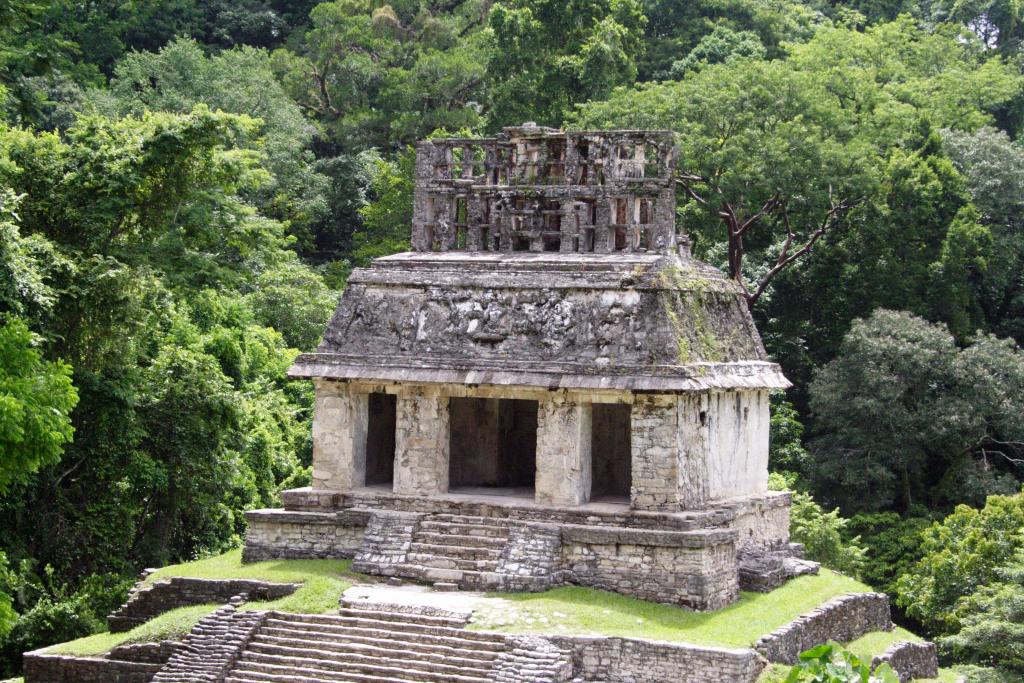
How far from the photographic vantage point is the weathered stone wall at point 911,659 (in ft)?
73.4

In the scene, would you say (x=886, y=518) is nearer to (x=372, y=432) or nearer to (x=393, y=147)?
(x=372, y=432)

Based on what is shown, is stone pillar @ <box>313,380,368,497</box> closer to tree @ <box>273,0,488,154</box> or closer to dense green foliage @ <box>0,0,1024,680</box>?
dense green foliage @ <box>0,0,1024,680</box>

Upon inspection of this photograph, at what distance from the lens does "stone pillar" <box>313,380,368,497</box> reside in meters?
22.7

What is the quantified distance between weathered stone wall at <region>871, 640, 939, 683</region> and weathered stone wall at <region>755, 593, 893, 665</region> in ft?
1.69

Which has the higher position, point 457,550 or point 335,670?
point 457,550

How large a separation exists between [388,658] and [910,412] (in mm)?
14968

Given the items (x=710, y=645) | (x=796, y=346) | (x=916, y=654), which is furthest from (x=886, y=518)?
(x=710, y=645)

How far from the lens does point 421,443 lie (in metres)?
22.3

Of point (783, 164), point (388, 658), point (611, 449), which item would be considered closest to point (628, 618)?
point (388, 658)

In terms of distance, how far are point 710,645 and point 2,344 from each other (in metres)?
8.20

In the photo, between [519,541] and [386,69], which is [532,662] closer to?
[519,541]

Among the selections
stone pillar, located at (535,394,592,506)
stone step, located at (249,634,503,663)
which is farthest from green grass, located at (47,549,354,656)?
stone pillar, located at (535,394,592,506)

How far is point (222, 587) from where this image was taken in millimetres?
21203

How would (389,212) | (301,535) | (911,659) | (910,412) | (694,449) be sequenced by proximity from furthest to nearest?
1. (389,212)
2. (910,412)
3. (911,659)
4. (301,535)
5. (694,449)
